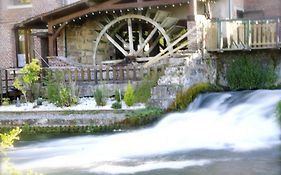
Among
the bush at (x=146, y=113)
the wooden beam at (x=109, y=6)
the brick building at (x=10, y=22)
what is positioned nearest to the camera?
the bush at (x=146, y=113)

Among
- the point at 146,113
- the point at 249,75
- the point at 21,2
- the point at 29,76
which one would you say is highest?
the point at 21,2

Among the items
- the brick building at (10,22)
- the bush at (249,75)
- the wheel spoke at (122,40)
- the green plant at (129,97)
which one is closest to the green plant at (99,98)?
the green plant at (129,97)

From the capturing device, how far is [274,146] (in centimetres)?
1092

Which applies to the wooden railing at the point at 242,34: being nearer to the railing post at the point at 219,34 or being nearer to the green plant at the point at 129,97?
the railing post at the point at 219,34

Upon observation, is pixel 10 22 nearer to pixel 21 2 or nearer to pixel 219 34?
pixel 21 2

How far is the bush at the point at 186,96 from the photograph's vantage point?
48.7ft

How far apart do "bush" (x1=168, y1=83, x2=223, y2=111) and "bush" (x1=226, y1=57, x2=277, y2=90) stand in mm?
2011

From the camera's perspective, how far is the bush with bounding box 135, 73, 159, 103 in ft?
49.7

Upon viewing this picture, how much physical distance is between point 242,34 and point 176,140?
22.2ft

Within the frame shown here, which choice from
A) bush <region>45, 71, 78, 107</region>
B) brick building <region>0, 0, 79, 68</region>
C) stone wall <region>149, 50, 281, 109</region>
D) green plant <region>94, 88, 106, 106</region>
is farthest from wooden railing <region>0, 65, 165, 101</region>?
brick building <region>0, 0, 79, 68</region>

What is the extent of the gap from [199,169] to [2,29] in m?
17.6

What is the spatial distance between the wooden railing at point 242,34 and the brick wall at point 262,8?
6.08 m


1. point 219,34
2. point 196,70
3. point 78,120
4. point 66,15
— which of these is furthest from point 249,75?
point 66,15

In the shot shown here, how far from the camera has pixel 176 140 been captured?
41.1 ft
